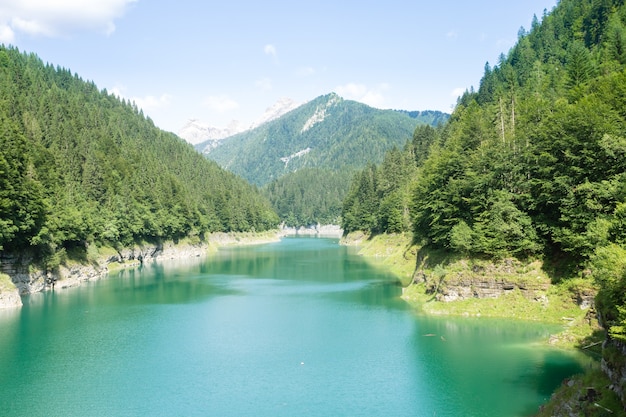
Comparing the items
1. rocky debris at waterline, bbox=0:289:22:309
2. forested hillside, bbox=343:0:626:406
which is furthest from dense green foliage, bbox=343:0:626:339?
rocky debris at waterline, bbox=0:289:22:309

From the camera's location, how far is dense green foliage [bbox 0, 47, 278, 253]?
68.8 meters

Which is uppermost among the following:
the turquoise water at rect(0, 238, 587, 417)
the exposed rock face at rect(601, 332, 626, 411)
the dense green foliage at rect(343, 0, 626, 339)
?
the dense green foliage at rect(343, 0, 626, 339)

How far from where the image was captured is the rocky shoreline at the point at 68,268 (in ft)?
213

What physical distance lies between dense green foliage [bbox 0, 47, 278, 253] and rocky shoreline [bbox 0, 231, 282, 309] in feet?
8.51

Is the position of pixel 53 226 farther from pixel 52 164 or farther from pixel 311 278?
pixel 311 278

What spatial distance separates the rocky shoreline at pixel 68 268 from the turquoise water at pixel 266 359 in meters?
2.66

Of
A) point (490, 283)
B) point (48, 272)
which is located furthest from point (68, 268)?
point (490, 283)

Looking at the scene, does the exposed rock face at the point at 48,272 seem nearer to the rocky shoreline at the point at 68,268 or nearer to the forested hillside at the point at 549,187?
the rocky shoreline at the point at 68,268

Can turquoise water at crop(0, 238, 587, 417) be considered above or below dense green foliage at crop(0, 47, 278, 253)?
below

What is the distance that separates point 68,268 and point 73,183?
29039 mm

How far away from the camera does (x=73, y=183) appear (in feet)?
347

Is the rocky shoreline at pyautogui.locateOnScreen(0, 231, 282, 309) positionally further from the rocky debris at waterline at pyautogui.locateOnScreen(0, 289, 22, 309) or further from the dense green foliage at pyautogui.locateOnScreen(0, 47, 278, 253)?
the dense green foliage at pyautogui.locateOnScreen(0, 47, 278, 253)

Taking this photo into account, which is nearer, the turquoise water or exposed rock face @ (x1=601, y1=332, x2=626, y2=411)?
exposed rock face @ (x1=601, y1=332, x2=626, y2=411)

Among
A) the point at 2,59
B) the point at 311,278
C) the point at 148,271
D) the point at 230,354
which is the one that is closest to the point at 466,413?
the point at 230,354
